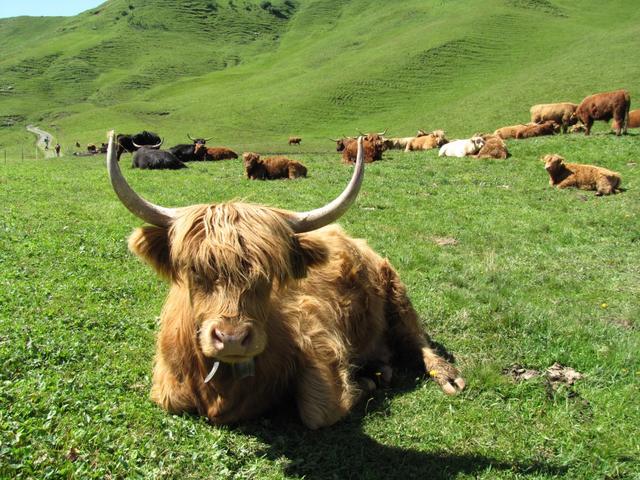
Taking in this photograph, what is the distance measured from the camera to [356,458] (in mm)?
3898

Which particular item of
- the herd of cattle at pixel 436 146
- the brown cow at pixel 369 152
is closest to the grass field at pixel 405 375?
the herd of cattle at pixel 436 146

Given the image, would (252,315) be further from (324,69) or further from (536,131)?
(324,69)

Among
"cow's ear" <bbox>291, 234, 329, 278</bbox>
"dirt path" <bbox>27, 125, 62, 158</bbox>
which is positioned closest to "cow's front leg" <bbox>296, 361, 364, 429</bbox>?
"cow's ear" <bbox>291, 234, 329, 278</bbox>

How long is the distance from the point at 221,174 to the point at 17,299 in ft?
43.9

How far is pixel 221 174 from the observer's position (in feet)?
62.3

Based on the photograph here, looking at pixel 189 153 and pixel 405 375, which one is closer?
pixel 405 375

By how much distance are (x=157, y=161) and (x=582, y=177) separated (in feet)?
49.0

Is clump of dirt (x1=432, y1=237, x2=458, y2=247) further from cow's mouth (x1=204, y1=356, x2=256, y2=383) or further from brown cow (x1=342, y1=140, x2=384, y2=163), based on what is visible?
brown cow (x1=342, y1=140, x2=384, y2=163)

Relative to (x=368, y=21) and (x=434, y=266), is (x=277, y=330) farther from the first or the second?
(x=368, y=21)

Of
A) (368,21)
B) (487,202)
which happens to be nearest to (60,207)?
(487,202)

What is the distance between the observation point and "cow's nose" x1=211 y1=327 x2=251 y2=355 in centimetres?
328

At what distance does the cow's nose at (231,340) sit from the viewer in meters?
3.28

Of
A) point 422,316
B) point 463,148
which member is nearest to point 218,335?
point 422,316

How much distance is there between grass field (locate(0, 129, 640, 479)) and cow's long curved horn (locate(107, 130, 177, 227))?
1.51 m
